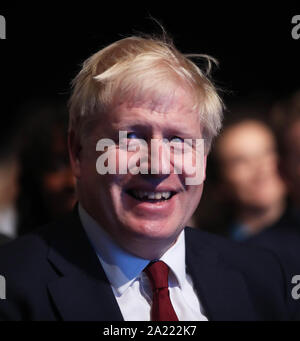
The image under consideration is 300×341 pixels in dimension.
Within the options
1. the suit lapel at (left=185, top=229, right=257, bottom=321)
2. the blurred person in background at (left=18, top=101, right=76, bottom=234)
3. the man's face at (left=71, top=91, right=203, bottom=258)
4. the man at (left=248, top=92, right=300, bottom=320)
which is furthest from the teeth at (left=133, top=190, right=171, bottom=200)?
the blurred person in background at (left=18, top=101, right=76, bottom=234)

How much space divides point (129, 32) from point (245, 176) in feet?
3.80

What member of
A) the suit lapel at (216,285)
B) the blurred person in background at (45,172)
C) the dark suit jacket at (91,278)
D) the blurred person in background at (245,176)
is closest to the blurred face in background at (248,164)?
the blurred person in background at (245,176)

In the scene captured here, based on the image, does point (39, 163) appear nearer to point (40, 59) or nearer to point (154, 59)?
point (40, 59)

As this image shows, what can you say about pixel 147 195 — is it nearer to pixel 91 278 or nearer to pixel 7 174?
pixel 91 278

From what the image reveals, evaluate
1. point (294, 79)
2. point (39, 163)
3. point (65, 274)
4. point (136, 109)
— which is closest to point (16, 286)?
point (65, 274)

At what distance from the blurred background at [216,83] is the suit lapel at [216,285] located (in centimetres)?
130

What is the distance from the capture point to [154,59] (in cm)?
202

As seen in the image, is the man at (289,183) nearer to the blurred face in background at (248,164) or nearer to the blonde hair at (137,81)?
the blurred face in background at (248,164)

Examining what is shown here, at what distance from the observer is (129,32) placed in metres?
3.83

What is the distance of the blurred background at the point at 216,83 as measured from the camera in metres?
3.64

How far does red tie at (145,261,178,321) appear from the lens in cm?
201

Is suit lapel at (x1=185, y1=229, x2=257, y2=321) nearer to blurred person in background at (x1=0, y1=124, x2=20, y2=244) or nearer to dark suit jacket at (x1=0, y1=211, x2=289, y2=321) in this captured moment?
dark suit jacket at (x1=0, y1=211, x2=289, y2=321)

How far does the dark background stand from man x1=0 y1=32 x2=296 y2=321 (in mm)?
1637

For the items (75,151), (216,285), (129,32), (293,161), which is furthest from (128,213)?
(129,32)
